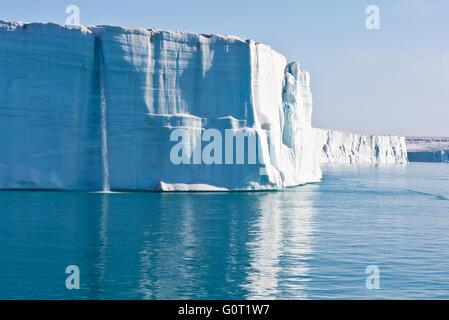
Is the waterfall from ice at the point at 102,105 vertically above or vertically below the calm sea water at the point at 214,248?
above

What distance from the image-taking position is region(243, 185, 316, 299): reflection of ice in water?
10.3 metres

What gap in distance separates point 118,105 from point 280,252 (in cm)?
1375

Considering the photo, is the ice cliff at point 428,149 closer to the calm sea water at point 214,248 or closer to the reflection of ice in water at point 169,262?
the calm sea water at point 214,248

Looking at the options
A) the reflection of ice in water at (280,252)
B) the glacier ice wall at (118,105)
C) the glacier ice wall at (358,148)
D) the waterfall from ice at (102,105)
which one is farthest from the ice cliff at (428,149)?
the reflection of ice in water at (280,252)

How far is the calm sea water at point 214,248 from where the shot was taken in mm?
10234

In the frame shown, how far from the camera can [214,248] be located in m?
13.7

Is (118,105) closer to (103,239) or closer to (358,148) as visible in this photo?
(103,239)

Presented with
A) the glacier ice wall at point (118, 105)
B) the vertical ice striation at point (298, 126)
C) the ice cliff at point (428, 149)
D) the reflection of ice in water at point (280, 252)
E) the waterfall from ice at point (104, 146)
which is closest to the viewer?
the reflection of ice in water at point (280, 252)

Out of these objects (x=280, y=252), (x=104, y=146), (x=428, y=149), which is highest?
(x=428, y=149)

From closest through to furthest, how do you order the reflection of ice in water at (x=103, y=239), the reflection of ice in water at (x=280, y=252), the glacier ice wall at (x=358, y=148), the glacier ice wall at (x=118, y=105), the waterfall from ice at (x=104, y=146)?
the reflection of ice in water at (x=280, y=252) → the reflection of ice in water at (x=103, y=239) → the glacier ice wall at (x=118, y=105) → the waterfall from ice at (x=104, y=146) → the glacier ice wall at (x=358, y=148)

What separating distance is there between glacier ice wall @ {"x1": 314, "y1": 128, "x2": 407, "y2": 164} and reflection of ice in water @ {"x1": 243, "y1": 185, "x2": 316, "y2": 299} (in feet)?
227

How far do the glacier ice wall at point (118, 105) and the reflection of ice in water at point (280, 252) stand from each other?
5.34m

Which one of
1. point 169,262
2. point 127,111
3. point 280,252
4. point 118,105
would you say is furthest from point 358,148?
point 169,262

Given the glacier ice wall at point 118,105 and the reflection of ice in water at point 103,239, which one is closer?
the reflection of ice in water at point 103,239
